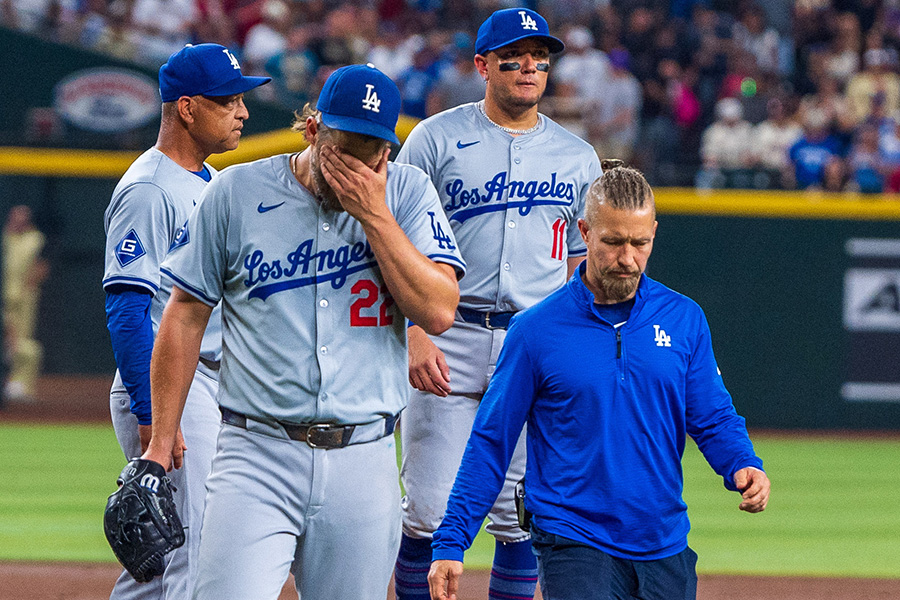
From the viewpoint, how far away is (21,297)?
13070 mm

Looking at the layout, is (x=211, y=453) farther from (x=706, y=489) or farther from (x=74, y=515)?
(x=706, y=489)

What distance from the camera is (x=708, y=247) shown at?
1275 centimetres

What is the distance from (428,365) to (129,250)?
1131 mm

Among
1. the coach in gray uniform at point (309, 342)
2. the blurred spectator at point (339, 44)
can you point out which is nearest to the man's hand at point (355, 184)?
the coach in gray uniform at point (309, 342)

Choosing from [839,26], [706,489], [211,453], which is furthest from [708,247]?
[211,453]

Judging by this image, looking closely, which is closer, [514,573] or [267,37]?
[514,573]

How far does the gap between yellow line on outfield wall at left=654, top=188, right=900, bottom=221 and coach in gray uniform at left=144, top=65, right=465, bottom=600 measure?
9632 mm

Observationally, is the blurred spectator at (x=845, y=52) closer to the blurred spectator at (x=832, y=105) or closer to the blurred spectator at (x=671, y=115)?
the blurred spectator at (x=832, y=105)

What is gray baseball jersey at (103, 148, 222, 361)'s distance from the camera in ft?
13.1

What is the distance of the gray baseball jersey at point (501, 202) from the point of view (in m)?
4.73

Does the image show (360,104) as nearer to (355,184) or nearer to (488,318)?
(355,184)

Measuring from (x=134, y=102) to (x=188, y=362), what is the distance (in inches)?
512

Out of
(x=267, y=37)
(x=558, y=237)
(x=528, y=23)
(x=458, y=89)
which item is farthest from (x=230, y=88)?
(x=267, y=37)

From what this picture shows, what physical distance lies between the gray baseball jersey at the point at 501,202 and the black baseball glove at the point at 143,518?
1.60 metres
